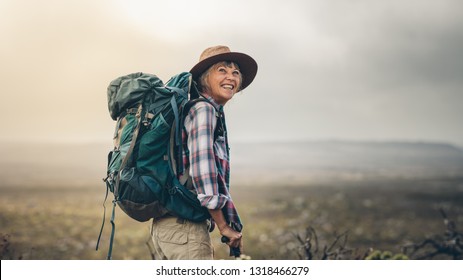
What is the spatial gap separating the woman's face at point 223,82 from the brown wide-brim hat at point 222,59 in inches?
2.0

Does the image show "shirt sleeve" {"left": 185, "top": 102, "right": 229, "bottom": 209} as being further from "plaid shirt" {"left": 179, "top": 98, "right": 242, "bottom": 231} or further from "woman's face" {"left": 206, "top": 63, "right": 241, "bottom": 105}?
"woman's face" {"left": 206, "top": 63, "right": 241, "bottom": 105}

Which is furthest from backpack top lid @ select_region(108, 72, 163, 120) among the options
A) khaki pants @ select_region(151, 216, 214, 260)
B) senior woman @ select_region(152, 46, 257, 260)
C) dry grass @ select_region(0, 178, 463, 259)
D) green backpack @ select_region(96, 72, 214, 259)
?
dry grass @ select_region(0, 178, 463, 259)

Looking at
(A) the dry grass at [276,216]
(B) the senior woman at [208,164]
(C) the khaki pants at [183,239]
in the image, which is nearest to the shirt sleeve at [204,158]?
(B) the senior woman at [208,164]

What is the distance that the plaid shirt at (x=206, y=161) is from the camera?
274 centimetres

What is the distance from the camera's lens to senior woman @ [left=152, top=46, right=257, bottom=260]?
9.08 feet

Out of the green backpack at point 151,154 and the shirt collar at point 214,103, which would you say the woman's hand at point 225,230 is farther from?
the shirt collar at point 214,103

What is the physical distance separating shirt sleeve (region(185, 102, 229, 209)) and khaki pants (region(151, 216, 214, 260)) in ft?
0.83

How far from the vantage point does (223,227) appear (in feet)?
9.25

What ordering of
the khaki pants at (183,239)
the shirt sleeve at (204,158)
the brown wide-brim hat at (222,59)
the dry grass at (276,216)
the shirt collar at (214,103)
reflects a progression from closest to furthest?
the shirt sleeve at (204,158) < the khaki pants at (183,239) < the shirt collar at (214,103) < the brown wide-brim hat at (222,59) < the dry grass at (276,216)

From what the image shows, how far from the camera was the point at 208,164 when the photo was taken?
2.76 m
